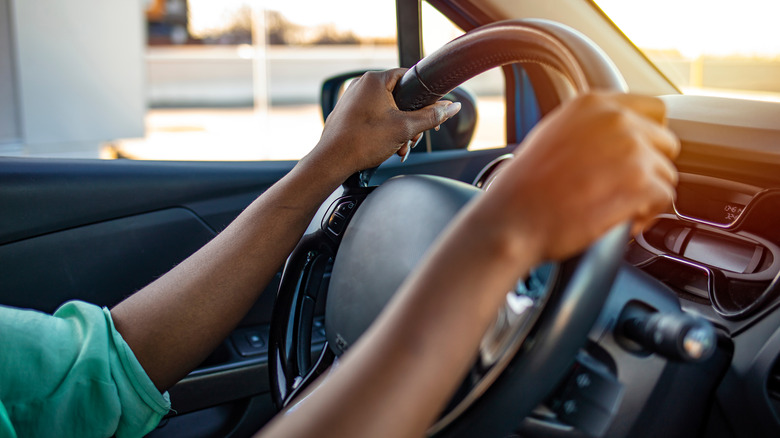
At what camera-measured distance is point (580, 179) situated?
0.61 m

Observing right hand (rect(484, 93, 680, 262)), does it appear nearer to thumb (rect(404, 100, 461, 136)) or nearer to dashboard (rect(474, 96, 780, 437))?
dashboard (rect(474, 96, 780, 437))

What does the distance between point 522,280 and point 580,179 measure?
218mm

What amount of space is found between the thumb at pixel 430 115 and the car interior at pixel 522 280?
0.02m

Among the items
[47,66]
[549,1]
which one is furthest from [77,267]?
[47,66]

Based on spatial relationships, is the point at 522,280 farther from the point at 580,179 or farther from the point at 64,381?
the point at 64,381

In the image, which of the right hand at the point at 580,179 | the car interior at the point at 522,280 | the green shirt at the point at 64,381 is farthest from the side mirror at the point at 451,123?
the right hand at the point at 580,179

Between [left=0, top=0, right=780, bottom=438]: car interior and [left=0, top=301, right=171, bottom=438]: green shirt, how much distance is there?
0.79 ft

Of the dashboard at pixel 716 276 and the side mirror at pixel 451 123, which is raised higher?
the side mirror at pixel 451 123

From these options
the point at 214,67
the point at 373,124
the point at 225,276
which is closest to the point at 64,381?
the point at 225,276

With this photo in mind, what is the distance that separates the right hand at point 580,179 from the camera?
2.00 feet

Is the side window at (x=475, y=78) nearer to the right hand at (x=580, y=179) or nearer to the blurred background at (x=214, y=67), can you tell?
the blurred background at (x=214, y=67)

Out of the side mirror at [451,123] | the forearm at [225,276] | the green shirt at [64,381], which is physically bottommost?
the green shirt at [64,381]

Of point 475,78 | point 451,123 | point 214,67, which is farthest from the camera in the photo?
point 214,67

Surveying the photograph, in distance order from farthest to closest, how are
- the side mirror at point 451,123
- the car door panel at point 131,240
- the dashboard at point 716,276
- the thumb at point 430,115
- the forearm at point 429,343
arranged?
the side mirror at point 451,123
the car door panel at point 131,240
the thumb at point 430,115
the dashboard at point 716,276
the forearm at point 429,343
